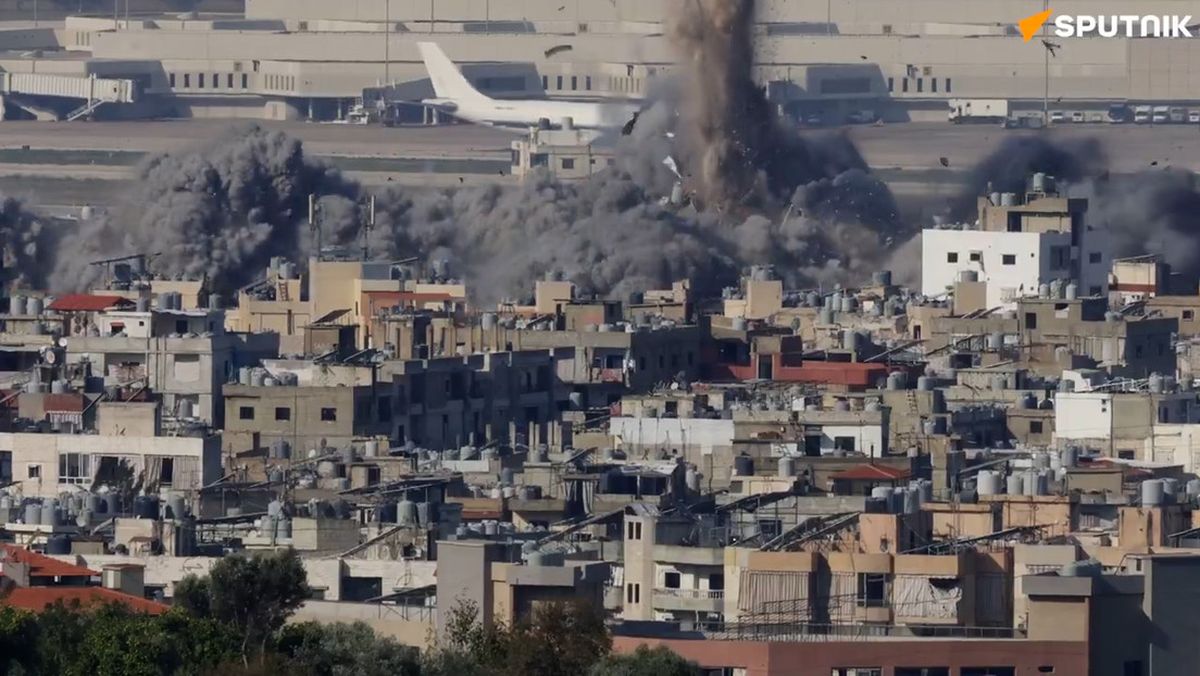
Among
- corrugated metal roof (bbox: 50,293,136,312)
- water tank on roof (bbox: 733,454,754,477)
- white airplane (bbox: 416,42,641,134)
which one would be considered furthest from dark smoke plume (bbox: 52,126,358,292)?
water tank on roof (bbox: 733,454,754,477)

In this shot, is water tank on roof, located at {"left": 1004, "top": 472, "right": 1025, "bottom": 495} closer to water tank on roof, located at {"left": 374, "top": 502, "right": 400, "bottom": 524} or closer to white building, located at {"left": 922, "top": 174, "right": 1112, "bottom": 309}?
water tank on roof, located at {"left": 374, "top": 502, "right": 400, "bottom": 524}

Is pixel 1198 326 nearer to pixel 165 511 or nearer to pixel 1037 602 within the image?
pixel 165 511

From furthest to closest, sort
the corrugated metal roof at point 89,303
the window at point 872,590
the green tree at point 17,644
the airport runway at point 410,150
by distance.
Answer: the airport runway at point 410,150
the corrugated metal roof at point 89,303
the window at point 872,590
the green tree at point 17,644

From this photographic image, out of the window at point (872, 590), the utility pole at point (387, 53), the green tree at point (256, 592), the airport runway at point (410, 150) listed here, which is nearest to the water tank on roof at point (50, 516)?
the window at point (872, 590)

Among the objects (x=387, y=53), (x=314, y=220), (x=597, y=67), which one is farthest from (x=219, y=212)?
(x=387, y=53)

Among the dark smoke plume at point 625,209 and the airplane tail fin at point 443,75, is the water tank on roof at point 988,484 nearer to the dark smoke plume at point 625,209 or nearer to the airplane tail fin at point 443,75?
the dark smoke plume at point 625,209

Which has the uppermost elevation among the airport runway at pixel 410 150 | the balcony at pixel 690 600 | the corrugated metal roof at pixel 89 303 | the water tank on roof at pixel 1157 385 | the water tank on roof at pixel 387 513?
the airport runway at pixel 410 150

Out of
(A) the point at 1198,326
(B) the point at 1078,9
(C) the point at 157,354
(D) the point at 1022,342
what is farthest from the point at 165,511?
(B) the point at 1078,9
